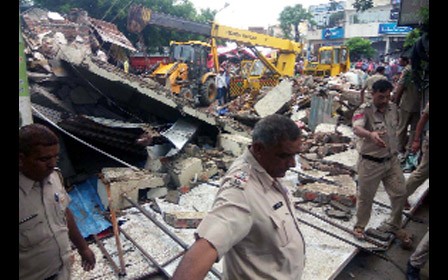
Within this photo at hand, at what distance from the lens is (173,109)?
300 inches

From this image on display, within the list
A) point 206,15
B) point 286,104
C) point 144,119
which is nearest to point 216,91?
point 286,104

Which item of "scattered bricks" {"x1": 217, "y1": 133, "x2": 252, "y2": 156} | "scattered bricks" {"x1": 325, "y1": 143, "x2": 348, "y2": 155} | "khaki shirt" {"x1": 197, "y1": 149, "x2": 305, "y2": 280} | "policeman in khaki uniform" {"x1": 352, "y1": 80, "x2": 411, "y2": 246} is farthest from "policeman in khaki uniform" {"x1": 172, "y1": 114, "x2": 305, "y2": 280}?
"scattered bricks" {"x1": 325, "y1": 143, "x2": 348, "y2": 155}

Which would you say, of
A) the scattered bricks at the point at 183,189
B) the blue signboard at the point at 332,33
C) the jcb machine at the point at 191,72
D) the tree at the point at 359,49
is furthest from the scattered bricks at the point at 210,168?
the blue signboard at the point at 332,33

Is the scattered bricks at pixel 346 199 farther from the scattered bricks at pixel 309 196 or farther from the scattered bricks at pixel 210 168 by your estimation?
the scattered bricks at pixel 210 168

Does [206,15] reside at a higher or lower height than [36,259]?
higher

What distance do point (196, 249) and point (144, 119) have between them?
6.87 metres

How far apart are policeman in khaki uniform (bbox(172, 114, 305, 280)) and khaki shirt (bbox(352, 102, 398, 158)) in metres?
2.45

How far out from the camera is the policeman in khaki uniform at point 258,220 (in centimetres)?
144

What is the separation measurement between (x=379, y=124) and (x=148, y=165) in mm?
4128

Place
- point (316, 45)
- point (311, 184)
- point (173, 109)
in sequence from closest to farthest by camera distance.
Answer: point (311, 184)
point (173, 109)
point (316, 45)

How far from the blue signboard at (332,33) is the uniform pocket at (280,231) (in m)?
43.3

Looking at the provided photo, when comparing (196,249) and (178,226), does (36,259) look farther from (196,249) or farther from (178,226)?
(178,226)

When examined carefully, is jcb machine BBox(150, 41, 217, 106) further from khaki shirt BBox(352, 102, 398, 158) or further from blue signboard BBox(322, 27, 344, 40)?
blue signboard BBox(322, 27, 344, 40)
